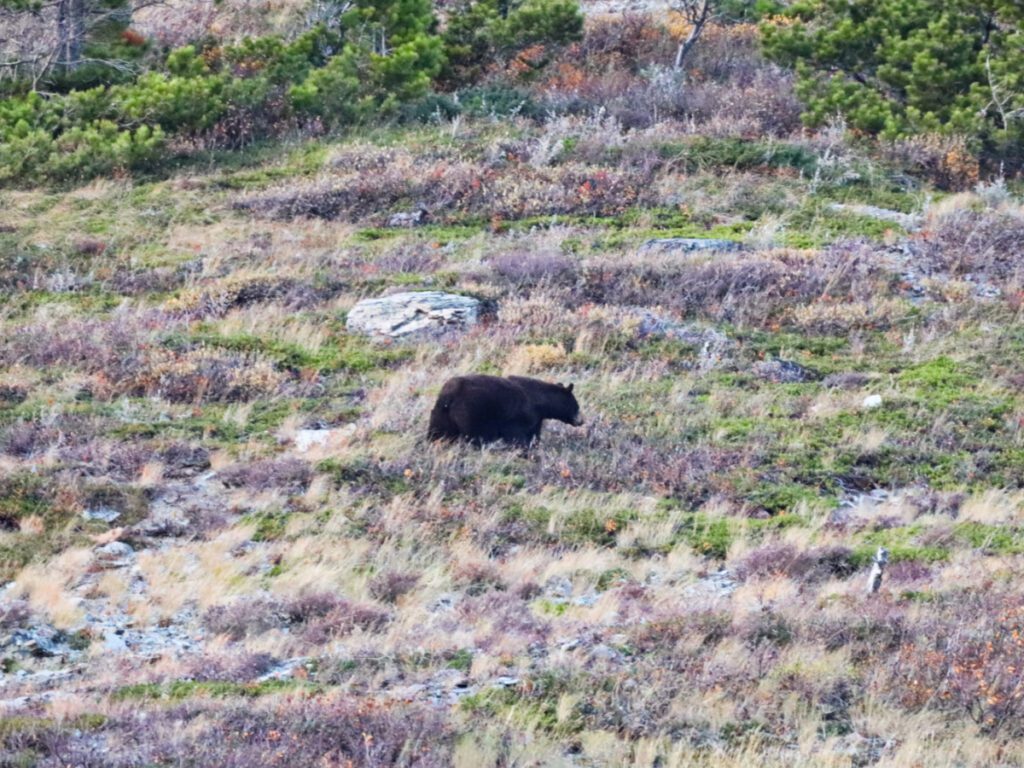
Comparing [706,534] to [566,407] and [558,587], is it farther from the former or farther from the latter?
[566,407]

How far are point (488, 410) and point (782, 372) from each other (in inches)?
191

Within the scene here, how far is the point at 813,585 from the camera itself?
41.8 feet

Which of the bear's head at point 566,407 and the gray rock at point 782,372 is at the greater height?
the bear's head at point 566,407

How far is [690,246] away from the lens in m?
23.5

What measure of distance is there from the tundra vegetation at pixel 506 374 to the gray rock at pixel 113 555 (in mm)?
34

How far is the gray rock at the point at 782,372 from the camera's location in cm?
1889

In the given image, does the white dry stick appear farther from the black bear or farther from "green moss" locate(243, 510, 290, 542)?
"green moss" locate(243, 510, 290, 542)

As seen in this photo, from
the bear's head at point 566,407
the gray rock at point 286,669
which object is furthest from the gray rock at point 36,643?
the bear's head at point 566,407

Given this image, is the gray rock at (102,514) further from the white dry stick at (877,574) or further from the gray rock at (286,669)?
the white dry stick at (877,574)

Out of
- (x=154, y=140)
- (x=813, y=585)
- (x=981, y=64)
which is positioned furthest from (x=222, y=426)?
(x=981, y=64)

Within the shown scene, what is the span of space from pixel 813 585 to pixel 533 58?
22533mm

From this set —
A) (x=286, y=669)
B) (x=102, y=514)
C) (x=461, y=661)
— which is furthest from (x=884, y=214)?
(x=286, y=669)

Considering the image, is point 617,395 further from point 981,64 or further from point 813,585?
point 981,64

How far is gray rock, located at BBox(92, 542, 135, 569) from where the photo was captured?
12859 millimetres
